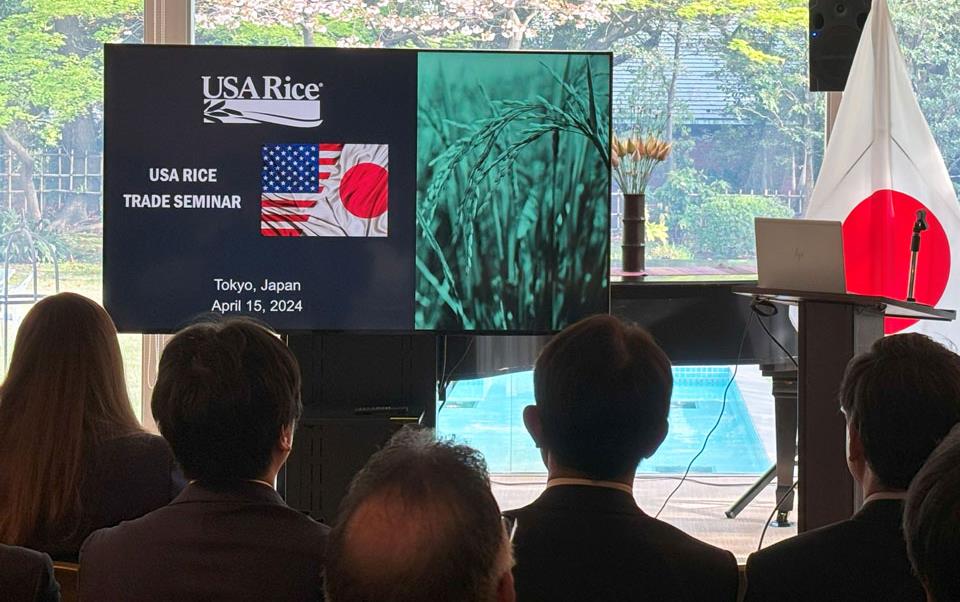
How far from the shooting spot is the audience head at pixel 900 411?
6.61 ft

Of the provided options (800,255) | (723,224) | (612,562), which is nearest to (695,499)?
(723,224)

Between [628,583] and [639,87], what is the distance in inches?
A: 167

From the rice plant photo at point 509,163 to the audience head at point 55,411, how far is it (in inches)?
55.5

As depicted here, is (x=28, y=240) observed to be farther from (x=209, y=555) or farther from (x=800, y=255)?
(x=209, y=555)

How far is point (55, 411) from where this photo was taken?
2584 mm

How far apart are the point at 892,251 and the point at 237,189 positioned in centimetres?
280

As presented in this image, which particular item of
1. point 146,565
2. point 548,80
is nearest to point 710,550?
point 146,565

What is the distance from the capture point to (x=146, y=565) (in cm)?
181

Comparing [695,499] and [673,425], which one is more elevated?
[673,425]

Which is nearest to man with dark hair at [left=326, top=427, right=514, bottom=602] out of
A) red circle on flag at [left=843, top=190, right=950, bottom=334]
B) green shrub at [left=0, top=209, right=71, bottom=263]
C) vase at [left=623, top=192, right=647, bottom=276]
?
vase at [left=623, top=192, right=647, bottom=276]

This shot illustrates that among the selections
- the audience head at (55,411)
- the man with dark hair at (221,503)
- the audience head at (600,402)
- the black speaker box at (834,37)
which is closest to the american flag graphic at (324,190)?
the audience head at (55,411)

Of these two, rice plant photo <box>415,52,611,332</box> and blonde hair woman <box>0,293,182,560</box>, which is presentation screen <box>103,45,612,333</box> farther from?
blonde hair woman <box>0,293,182,560</box>

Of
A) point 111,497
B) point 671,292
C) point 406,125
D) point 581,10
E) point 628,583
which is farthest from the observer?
point 581,10

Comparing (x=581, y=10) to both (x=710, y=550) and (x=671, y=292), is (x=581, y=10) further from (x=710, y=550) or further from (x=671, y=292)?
(x=710, y=550)
